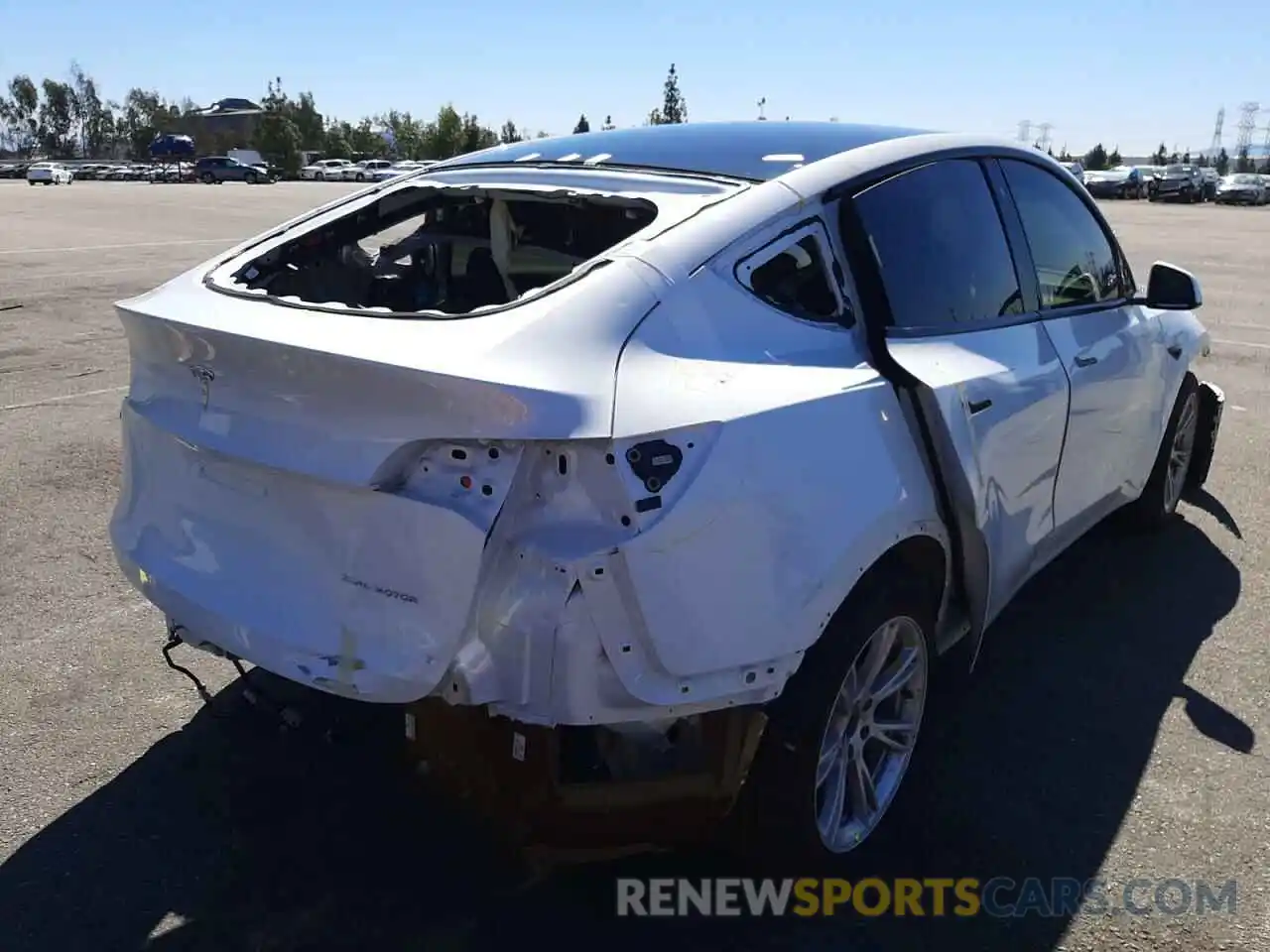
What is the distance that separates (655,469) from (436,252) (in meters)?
2.16

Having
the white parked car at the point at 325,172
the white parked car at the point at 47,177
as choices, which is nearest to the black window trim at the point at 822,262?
the white parked car at the point at 47,177

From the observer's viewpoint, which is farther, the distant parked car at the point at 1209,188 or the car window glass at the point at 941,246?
the distant parked car at the point at 1209,188

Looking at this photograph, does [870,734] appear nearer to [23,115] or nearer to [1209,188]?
[1209,188]

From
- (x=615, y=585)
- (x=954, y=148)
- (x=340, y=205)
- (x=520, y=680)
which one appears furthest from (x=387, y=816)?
(x=954, y=148)

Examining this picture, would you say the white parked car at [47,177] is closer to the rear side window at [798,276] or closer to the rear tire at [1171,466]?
the rear tire at [1171,466]

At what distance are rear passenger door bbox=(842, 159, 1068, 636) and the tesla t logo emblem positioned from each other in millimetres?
1622

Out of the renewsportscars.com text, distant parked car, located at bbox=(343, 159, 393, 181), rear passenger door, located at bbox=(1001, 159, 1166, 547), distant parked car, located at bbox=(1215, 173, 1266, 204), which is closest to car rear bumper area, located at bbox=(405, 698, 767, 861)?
the renewsportscars.com text

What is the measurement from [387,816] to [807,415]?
1598 mm

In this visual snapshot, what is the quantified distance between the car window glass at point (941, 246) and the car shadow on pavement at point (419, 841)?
1067mm

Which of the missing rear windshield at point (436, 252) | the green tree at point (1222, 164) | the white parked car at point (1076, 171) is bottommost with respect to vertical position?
the missing rear windshield at point (436, 252)

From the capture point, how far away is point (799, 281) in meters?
2.67

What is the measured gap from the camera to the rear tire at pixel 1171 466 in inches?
190

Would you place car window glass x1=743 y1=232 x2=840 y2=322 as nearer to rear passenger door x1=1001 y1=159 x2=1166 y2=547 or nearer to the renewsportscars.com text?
rear passenger door x1=1001 y1=159 x2=1166 y2=547

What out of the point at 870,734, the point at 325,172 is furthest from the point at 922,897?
the point at 325,172
